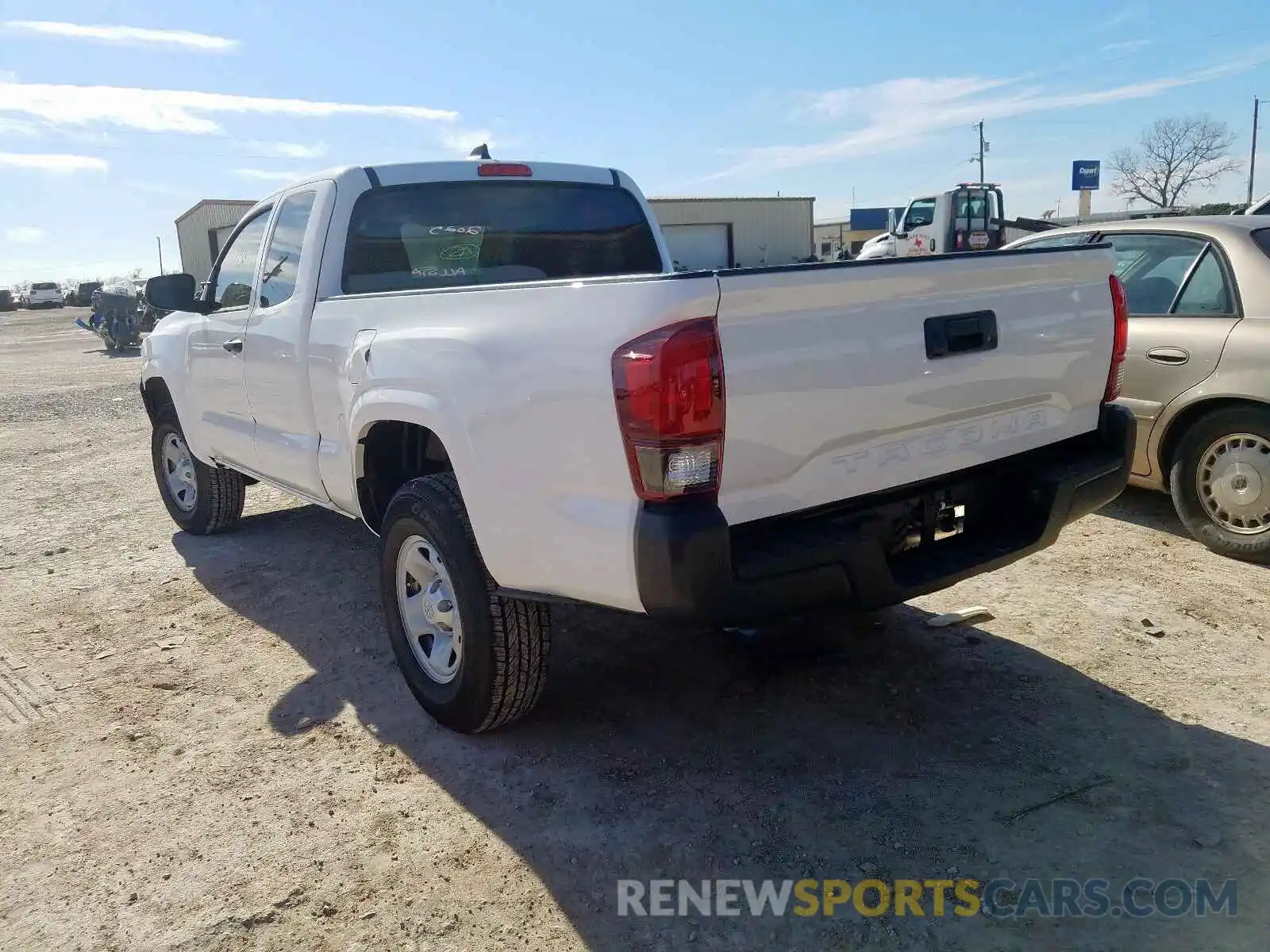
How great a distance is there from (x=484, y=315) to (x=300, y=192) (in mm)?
2173

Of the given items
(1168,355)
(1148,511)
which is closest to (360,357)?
(1168,355)

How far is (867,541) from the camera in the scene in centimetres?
271

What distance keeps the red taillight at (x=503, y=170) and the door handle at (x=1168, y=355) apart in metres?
3.40

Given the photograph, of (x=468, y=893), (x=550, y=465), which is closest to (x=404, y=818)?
(x=468, y=893)

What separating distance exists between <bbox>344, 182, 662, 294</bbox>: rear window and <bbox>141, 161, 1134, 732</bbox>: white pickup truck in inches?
0.5

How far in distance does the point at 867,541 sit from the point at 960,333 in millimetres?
735

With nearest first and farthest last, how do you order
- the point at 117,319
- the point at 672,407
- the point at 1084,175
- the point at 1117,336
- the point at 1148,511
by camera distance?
1. the point at 672,407
2. the point at 1117,336
3. the point at 1148,511
4. the point at 117,319
5. the point at 1084,175

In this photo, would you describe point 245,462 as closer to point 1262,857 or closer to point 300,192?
point 300,192

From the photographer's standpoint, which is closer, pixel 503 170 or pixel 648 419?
pixel 648 419

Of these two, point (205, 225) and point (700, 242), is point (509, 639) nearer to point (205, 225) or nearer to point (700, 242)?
point (700, 242)

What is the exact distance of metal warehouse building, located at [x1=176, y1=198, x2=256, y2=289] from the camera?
3803cm

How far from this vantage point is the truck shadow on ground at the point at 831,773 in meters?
2.54

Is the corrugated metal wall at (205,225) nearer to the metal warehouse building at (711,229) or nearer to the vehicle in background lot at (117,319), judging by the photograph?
the metal warehouse building at (711,229)

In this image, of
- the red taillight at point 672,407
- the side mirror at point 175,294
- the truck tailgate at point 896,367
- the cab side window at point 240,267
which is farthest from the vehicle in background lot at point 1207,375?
the side mirror at point 175,294
